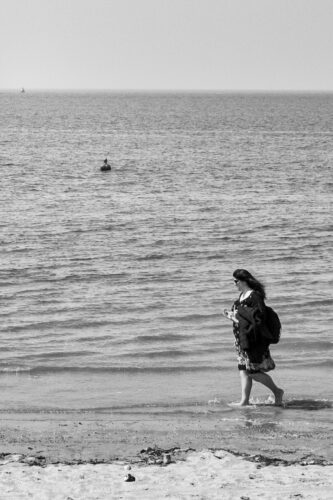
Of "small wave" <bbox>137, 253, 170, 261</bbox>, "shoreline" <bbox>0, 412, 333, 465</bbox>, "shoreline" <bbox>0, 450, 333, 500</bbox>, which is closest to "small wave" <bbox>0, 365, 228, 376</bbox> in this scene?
"shoreline" <bbox>0, 412, 333, 465</bbox>

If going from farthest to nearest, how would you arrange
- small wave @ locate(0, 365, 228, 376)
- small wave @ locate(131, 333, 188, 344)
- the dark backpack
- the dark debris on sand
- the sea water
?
1. small wave @ locate(131, 333, 188, 344)
2. small wave @ locate(0, 365, 228, 376)
3. the sea water
4. the dark backpack
5. the dark debris on sand

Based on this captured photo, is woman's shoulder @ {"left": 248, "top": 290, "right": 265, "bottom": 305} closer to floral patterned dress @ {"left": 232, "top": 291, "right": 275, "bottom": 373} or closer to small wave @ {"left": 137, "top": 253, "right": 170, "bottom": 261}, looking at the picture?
floral patterned dress @ {"left": 232, "top": 291, "right": 275, "bottom": 373}

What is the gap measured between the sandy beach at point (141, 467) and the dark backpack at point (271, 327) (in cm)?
134

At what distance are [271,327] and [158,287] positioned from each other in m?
9.30

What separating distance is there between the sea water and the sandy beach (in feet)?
3.58

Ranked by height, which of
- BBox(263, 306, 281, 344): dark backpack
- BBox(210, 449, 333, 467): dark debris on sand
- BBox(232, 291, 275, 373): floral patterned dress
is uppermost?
BBox(263, 306, 281, 344): dark backpack

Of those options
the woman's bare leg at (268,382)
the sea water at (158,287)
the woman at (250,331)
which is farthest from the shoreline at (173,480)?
the woman's bare leg at (268,382)

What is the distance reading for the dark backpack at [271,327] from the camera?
11.5 meters

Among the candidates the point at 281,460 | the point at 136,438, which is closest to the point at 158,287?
the point at 136,438

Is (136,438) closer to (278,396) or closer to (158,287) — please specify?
(278,396)

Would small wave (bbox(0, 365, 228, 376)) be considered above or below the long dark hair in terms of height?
below

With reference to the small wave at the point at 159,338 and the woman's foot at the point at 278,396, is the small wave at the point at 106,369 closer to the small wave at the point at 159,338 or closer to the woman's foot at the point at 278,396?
the small wave at the point at 159,338

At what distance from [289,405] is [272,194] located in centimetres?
2908

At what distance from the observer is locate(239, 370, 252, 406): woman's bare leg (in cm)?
1194
